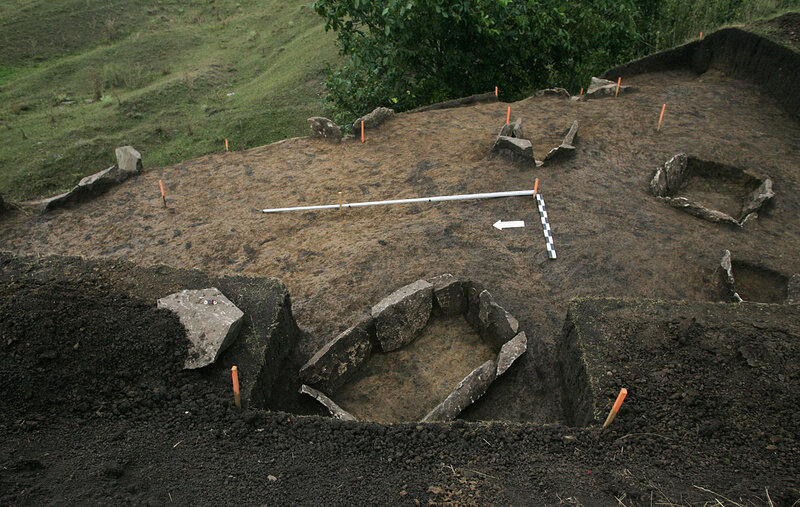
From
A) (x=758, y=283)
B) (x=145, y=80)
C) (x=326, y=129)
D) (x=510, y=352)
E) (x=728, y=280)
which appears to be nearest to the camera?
(x=510, y=352)

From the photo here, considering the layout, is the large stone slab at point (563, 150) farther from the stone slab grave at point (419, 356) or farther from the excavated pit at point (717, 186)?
the stone slab grave at point (419, 356)

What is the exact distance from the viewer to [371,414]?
4730 mm

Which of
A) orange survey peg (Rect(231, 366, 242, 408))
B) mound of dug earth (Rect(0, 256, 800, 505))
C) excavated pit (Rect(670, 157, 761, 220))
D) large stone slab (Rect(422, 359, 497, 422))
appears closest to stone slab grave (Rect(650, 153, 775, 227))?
excavated pit (Rect(670, 157, 761, 220))

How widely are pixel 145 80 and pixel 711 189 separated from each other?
571 inches

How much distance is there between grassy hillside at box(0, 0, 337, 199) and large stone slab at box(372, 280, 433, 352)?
715cm

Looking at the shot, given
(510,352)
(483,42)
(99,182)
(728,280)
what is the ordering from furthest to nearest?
(483,42)
(99,182)
(728,280)
(510,352)

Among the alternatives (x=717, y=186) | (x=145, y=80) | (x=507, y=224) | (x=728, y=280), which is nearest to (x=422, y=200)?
(x=507, y=224)

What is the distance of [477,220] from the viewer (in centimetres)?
680

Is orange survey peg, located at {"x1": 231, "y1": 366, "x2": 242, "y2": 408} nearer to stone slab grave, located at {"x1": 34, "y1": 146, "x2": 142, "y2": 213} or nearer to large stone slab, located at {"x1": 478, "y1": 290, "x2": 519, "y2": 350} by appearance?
large stone slab, located at {"x1": 478, "y1": 290, "x2": 519, "y2": 350}

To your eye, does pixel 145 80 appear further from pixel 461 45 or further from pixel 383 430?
pixel 383 430

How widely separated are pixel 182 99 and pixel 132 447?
1253cm

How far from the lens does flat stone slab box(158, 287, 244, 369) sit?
12.9ft

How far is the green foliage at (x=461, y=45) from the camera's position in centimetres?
975

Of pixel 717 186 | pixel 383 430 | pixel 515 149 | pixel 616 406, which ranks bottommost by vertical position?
pixel 717 186
